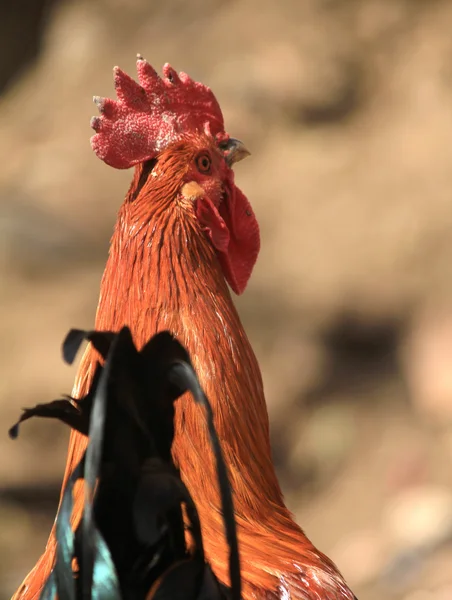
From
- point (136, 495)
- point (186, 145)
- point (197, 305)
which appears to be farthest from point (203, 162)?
point (136, 495)

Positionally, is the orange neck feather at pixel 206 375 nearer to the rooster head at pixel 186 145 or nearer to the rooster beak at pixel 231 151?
the rooster head at pixel 186 145

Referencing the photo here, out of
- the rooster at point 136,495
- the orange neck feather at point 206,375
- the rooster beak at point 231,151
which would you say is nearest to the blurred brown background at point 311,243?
the orange neck feather at point 206,375

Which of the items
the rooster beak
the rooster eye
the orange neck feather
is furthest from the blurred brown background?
the rooster eye

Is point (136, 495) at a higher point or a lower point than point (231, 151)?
lower

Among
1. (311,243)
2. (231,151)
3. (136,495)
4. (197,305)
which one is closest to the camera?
(136,495)

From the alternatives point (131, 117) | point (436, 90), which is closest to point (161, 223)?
point (131, 117)

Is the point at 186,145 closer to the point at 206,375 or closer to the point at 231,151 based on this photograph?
the point at 231,151

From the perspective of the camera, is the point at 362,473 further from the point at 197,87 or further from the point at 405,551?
the point at 197,87
